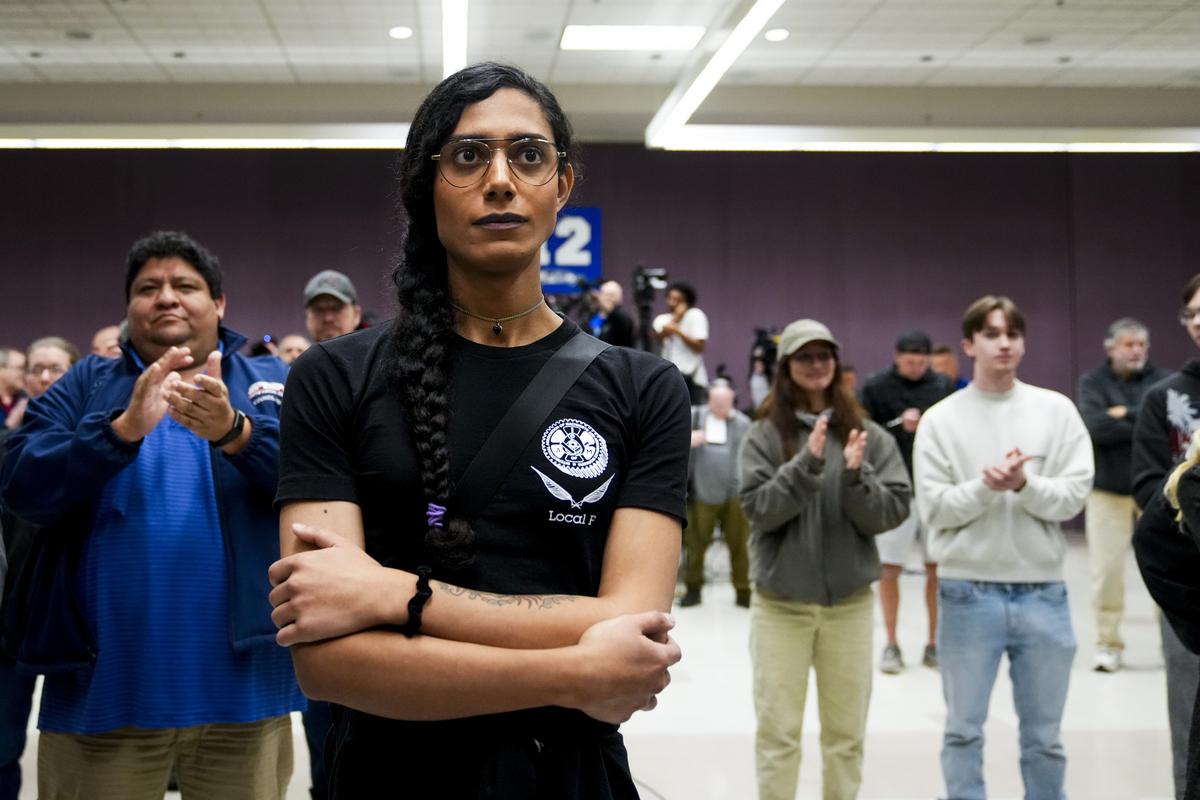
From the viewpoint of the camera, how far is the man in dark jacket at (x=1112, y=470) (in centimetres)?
624

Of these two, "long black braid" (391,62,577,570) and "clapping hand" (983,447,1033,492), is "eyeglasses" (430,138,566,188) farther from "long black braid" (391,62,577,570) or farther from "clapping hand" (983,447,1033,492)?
"clapping hand" (983,447,1033,492)

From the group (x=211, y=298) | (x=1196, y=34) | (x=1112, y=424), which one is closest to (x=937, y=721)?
(x=1112, y=424)

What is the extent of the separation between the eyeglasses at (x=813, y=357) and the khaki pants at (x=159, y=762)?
6.91ft

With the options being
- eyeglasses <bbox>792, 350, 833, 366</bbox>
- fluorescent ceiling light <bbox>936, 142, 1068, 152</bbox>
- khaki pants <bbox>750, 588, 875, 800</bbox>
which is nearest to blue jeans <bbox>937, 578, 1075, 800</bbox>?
khaki pants <bbox>750, 588, 875, 800</bbox>

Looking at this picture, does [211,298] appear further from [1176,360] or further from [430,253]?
[1176,360]

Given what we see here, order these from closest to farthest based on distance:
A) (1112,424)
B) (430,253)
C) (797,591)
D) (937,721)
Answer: (430,253), (797,591), (937,721), (1112,424)

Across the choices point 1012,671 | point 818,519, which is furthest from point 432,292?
point 1012,671

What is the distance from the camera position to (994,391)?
156 inches

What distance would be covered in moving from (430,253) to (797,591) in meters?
2.43

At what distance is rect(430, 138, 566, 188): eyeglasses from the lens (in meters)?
1.51

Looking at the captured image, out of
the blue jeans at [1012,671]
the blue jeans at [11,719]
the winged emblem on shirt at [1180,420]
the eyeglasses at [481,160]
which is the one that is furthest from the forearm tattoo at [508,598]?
the winged emblem on shirt at [1180,420]

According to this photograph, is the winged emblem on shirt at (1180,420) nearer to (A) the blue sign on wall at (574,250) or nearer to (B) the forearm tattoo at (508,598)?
(B) the forearm tattoo at (508,598)

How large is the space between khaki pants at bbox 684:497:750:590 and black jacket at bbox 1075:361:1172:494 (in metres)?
2.47

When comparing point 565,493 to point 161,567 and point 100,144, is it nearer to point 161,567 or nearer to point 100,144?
point 161,567
